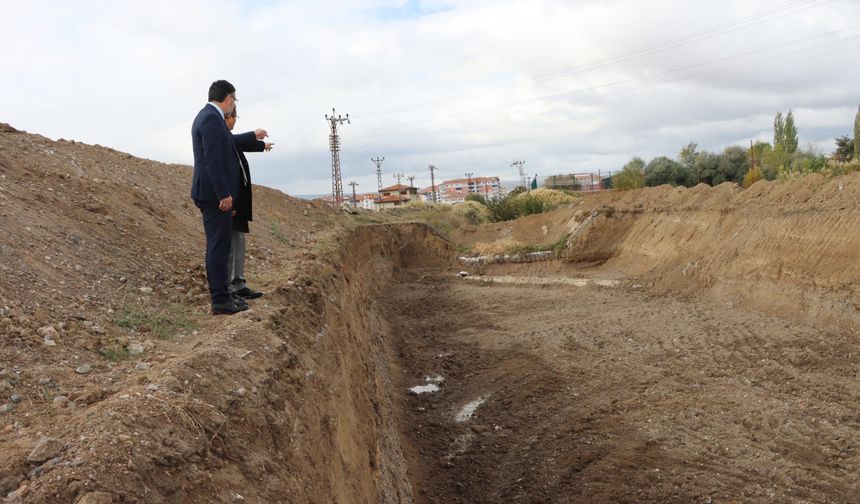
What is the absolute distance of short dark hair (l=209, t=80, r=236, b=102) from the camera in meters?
5.36

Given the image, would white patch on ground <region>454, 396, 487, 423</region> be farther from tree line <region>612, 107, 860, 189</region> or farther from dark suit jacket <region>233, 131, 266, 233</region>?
tree line <region>612, 107, 860, 189</region>

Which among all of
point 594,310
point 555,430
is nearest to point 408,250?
point 594,310

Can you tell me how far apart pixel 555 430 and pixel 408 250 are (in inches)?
652

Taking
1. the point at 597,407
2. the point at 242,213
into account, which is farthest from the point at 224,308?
the point at 597,407

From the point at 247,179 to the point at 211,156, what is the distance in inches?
33.1

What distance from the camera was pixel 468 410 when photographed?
9.39m

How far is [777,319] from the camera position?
11.5m

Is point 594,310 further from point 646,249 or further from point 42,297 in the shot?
point 42,297

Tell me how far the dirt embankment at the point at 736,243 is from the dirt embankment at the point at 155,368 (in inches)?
312

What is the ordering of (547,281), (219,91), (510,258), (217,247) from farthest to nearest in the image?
(510,258) < (547,281) < (219,91) < (217,247)

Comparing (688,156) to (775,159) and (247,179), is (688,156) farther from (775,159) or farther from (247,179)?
(247,179)

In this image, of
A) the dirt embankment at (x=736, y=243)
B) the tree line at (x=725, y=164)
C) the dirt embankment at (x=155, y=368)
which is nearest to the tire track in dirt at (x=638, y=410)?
the dirt embankment at (x=736, y=243)

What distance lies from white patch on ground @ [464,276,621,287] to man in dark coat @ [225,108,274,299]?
40.4ft

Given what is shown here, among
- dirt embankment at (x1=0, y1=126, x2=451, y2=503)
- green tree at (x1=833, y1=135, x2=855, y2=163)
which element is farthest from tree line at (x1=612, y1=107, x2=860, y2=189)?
dirt embankment at (x1=0, y1=126, x2=451, y2=503)
